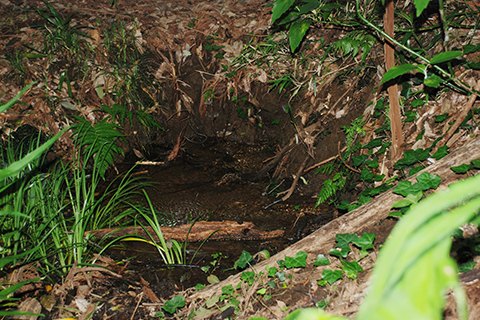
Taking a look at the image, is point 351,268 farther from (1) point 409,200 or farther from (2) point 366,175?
(2) point 366,175

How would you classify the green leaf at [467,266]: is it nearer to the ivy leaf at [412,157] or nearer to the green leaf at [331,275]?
the green leaf at [331,275]

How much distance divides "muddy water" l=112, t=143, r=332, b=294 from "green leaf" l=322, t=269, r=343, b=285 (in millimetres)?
835

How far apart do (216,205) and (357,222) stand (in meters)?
1.49

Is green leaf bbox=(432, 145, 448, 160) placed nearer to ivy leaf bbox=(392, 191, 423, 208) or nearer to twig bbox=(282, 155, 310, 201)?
ivy leaf bbox=(392, 191, 423, 208)

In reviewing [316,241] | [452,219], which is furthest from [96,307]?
[452,219]

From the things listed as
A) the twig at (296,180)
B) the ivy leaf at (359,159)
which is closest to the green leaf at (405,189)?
the ivy leaf at (359,159)

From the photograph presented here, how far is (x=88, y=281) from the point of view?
169 centimetres

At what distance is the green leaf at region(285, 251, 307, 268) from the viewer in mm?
1384

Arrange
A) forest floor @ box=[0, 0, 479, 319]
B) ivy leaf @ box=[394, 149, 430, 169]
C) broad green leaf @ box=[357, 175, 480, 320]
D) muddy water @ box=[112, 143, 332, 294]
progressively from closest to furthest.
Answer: broad green leaf @ box=[357, 175, 480, 320] < ivy leaf @ box=[394, 149, 430, 169] < muddy water @ box=[112, 143, 332, 294] < forest floor @ box=[0, 0, 479, 319]

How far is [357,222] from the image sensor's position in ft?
4.93

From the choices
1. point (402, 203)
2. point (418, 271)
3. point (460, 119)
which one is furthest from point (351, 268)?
point (460, 119)

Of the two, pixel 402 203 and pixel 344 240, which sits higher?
pixel 402 203

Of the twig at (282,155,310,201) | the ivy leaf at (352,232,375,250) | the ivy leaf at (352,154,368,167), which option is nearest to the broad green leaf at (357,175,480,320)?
the ivy leaf at (352,232,375,250)

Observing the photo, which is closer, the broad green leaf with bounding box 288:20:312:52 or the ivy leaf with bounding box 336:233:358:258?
the ivy leaf with bounding box 336:233:358:258
